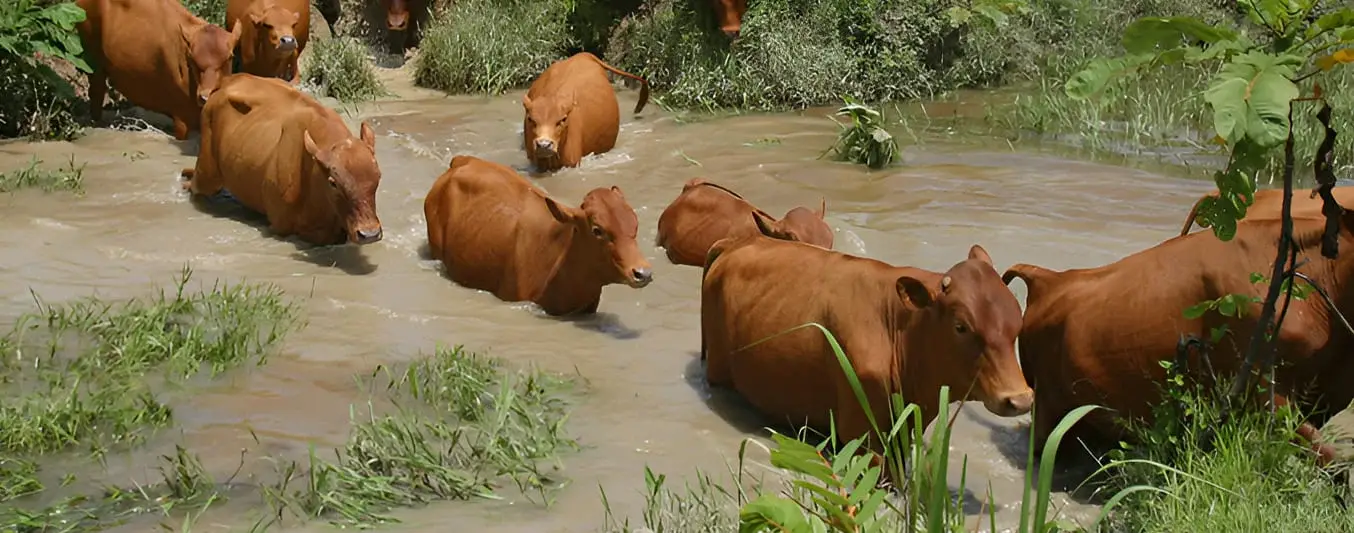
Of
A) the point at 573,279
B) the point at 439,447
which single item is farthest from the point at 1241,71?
the point at 573,279

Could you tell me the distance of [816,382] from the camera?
6.18 meters

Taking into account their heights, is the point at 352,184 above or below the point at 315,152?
below

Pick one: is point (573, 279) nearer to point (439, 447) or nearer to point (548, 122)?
point (439, 447)

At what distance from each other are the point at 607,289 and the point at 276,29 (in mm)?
4550

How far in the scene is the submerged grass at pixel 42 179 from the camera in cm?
962

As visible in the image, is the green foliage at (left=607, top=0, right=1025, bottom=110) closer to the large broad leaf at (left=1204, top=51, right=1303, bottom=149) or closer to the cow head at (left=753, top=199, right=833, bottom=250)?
the cow head at (left=753, top=199, right=833, bottom=250)

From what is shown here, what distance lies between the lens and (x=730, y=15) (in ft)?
46.4

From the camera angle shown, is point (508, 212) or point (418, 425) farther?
point (508, 212)

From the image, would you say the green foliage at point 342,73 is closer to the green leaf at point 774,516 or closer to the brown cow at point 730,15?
the brown cow at point 730,15

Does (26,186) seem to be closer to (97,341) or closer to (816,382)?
(97,341)

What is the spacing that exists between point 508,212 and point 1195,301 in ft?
14.0

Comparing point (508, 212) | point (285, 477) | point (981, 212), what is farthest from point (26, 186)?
point (981, 212)

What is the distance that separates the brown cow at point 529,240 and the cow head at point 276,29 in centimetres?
316

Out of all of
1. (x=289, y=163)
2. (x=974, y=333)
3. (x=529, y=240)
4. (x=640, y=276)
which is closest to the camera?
(x=974, y=333)
